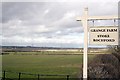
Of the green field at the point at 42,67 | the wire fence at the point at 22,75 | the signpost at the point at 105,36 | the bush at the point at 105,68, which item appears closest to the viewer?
the signpost at the point at 105,36

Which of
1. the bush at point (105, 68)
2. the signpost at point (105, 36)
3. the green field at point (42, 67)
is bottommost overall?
the green field at point (42, 67)

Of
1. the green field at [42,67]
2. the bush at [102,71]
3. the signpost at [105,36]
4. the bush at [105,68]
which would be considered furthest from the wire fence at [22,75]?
the signpost at [105,36]

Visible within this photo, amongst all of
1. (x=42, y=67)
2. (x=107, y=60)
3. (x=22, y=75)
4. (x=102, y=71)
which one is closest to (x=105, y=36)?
(x=102, y=71)

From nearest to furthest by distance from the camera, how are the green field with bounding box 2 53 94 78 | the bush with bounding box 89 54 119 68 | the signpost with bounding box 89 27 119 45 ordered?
the signpost with bounding box 89 27 119 45 < the bush with bounding box 89 54 119 68 < the green field with bounding box 2 53 94 78

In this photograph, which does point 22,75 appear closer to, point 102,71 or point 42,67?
point 102,71

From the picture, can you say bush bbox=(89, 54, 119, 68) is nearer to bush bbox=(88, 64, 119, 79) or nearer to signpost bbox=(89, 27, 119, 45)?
bush bbox=(88, 64, 119, 79)

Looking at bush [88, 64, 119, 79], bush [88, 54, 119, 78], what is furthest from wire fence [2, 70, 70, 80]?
Answer: bush [88, 64, 119, 79]

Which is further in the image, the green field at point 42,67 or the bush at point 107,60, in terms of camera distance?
the green field at point 42,67

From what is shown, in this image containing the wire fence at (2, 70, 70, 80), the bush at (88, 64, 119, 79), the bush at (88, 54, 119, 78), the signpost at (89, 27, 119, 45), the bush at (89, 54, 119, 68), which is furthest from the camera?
the bush at (89, 54, 119, 68)

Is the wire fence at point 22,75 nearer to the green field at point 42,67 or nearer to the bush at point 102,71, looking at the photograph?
the green field at point 42,67

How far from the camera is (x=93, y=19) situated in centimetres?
889

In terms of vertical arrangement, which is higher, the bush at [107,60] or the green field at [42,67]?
the bush at [107,60]

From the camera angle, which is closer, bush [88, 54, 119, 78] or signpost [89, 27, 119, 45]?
signpost [89, 27, 119, 45]

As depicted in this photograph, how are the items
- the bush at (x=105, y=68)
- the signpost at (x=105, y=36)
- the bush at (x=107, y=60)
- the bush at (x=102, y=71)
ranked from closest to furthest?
1. the signpost at (x=105, y=36)
2. the bush at (x=102, y=71)
3. the bush at (x=105, y=68)
4. the bush at (x=107, y=60)
